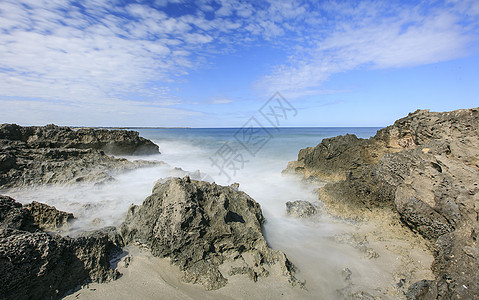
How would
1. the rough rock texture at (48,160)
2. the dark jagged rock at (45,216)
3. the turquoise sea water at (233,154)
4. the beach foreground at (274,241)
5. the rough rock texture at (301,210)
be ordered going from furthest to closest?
the turquoise sea water at (233,154)
the rough rock texture at (48,160)
the rough rock texture at (301,210)
the dark jagged rock at (45,216)
the beach foreground at (274,241)

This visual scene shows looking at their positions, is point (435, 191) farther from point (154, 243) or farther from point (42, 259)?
point (42, 259)

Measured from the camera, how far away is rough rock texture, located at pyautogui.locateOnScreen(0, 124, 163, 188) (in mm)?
4949

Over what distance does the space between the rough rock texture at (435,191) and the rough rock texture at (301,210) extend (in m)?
0.47

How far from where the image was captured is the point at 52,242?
2.27 m

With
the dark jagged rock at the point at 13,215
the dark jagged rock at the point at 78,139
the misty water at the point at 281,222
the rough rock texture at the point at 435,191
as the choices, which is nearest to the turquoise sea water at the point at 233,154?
the dark jagged rock at the point at 78,139

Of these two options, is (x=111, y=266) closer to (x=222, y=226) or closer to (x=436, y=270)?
(x=222, y=226)

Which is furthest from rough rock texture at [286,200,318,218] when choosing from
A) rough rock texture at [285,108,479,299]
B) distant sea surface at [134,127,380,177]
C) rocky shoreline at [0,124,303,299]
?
distant sea surface at [134,127,380,177]

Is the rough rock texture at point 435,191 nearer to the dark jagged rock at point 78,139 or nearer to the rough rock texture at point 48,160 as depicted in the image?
the rough rock texture at point 48,160

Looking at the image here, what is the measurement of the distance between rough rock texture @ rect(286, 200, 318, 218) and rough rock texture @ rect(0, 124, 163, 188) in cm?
410

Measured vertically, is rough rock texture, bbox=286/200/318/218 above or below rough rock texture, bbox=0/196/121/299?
below

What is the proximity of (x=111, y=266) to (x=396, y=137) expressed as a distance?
6185 millimetres

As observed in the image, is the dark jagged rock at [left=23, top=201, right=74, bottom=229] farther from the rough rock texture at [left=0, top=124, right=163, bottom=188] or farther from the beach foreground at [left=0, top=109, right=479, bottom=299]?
the rough rock texture at [left=0, top=124, right=163, bottom=188]

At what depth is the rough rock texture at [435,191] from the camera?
2393 millimetres

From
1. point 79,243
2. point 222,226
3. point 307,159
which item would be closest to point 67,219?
point 79,243
